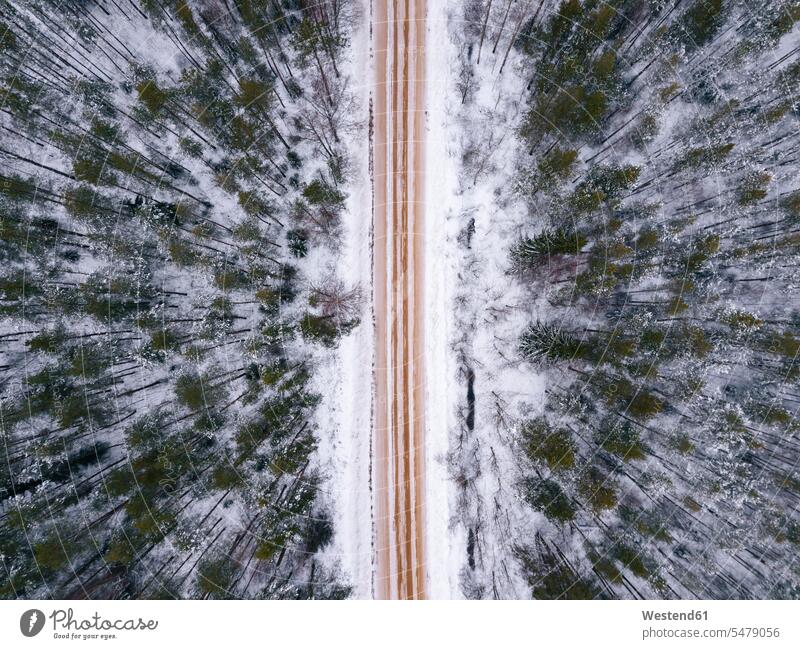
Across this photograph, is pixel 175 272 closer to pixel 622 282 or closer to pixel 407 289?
pixel 407 289

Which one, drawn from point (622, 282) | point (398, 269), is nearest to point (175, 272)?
point (398, 269)
